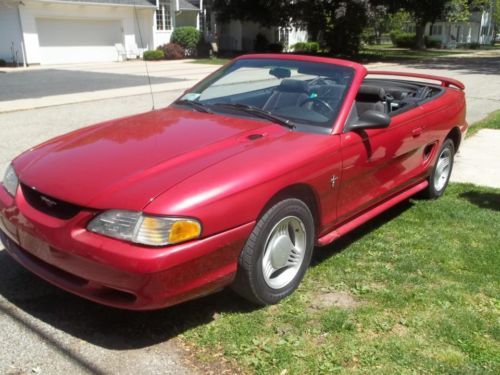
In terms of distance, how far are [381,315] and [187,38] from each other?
30.7 meters

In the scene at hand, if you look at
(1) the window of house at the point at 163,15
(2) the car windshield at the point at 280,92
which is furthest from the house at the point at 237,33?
(2) the car windshield at the point at 280,92

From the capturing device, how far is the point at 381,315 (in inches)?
130

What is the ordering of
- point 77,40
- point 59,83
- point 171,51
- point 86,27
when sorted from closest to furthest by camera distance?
point 59,83
point 77,40
point 86,27
point 171,51

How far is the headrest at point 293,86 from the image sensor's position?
13.3ft

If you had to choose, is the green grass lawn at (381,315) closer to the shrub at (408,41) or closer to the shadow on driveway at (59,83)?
the shadow on driveway at (59,83)

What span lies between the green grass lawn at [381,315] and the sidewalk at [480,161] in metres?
1.95

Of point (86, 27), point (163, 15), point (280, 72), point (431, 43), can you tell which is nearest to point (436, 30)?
point (431, 43)

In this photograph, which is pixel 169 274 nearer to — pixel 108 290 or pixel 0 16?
pixel 108 290

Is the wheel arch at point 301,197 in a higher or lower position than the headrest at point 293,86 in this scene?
lower

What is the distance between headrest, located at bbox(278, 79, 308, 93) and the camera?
13.3 feet

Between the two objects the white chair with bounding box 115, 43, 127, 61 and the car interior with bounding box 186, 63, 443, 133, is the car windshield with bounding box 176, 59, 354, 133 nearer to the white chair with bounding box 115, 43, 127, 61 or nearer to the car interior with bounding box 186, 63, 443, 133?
the car interior with bounding box 186, 63, 443, 133

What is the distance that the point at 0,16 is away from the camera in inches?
1017

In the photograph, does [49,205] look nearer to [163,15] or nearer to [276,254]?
[276,254]

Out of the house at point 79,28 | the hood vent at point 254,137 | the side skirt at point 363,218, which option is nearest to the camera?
the hood vent at point 254,137
